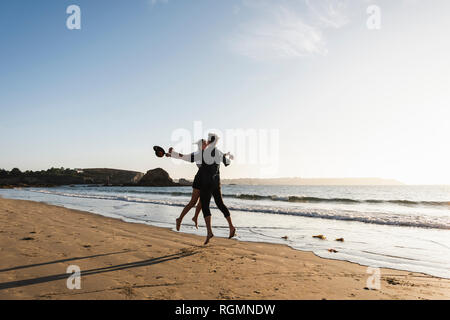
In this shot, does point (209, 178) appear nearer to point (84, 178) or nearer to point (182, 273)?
point (182, 273)

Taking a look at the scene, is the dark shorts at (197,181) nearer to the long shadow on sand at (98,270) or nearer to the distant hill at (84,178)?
the long shadow on sand at (98,270)

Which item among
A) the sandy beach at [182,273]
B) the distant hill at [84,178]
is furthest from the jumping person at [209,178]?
the distant hill at [84,178]

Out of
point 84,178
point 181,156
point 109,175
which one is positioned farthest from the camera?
point 109,175

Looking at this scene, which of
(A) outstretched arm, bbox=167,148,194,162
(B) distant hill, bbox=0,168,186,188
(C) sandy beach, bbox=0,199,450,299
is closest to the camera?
(C) sandy beach, bbox=0,199,450,299

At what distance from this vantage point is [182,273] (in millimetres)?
4145

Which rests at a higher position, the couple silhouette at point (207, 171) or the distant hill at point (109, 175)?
the couple silhouette at point (207, 171)

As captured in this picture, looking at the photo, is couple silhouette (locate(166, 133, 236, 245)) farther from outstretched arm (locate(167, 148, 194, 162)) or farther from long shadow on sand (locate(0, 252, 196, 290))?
long shadow on sand (locate(0, 252, 196, 290))

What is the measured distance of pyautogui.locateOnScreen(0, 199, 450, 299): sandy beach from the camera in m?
3.35

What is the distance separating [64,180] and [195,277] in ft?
439

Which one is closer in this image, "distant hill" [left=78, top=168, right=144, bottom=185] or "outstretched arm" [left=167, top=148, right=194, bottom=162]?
"outstretched arm" [left=167, top=148, right=194, bottom=162]

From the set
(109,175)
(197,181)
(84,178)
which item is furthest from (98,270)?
(109,175)

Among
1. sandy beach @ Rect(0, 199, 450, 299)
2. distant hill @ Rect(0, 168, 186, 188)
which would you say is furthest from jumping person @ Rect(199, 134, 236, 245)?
distant hill @ Rect(0, 168, 186, 188)

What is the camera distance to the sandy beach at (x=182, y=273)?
3348mm

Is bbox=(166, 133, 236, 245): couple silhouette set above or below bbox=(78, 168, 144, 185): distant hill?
above
